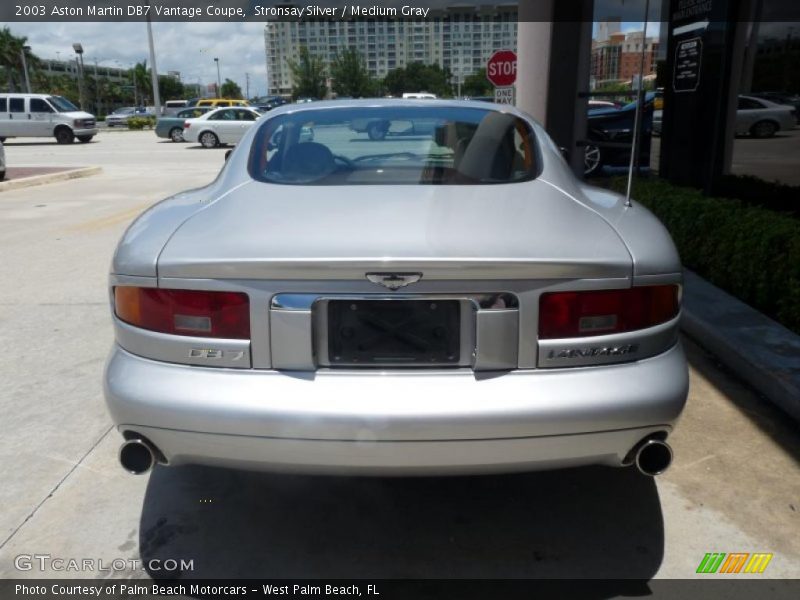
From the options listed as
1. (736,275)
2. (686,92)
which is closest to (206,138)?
(686,92)

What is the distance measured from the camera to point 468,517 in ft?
9.13

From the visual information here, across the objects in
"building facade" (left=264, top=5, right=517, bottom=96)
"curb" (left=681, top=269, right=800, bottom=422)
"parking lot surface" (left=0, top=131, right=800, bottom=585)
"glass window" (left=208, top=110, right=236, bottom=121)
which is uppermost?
"building facade" (left=264, top=5, right=517, bottom=96)

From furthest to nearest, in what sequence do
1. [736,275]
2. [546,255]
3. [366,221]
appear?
[736,275] → [366,221] → [546,255]

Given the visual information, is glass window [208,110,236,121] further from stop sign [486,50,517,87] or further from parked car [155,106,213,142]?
stop sign [486,50,517,87]

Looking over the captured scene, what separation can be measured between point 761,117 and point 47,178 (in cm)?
1366

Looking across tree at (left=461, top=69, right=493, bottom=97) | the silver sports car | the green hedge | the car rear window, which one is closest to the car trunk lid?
the silver sports car

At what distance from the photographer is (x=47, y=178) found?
14938 mm

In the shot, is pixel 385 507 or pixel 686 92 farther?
pixel 686 92

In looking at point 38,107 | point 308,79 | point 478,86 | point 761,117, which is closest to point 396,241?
point 761,117

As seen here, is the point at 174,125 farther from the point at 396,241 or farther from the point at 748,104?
the point at 396,241

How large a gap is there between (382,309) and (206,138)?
25136 mm

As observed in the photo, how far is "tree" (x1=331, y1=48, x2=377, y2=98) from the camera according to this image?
69500mm

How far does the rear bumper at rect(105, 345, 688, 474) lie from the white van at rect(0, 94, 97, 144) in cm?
2937

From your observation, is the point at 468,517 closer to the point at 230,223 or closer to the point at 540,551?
the point at 540,551
